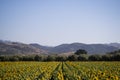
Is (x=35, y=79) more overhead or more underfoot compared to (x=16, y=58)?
more underfoot

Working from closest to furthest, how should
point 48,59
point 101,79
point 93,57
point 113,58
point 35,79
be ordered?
point 101,79
point 35,79
point 113,58
point 93,57
point 48,59

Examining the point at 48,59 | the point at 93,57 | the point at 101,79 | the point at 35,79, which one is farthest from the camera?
the point at 48,59

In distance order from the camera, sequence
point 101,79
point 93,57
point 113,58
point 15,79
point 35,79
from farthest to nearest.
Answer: point 93,57, point 113,58, point 35,79, point 15,79, point 101,79

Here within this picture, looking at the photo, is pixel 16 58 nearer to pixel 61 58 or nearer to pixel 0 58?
pixel 0 58

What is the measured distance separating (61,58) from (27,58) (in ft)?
41.2

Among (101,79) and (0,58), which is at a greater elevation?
(0,58)

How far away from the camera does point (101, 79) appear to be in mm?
19547

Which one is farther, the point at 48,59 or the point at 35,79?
the point at 48,59

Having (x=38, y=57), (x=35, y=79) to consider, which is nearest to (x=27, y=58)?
(x=38, y=57)

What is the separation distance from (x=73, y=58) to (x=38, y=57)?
43.3ft

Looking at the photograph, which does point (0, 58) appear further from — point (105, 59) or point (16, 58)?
point (105, 59)

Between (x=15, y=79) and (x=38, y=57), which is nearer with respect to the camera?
(x=15, y=79)

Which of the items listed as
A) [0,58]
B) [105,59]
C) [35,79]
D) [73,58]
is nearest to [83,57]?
[73,58]

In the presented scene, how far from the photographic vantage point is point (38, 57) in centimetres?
8762
